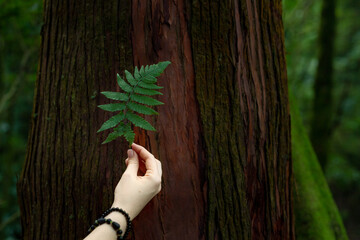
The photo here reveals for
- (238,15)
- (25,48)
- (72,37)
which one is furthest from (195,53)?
(25,48)

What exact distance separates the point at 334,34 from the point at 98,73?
5084 mm

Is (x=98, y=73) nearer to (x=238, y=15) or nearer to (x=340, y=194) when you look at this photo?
(x=238, y=15)

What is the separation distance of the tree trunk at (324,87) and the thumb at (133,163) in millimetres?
4673

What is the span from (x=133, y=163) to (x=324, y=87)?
4931 mm

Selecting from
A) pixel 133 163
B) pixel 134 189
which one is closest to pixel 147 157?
pixel 133 163

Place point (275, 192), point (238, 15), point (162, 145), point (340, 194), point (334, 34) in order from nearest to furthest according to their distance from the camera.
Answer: point (162, 145), point (238, 15), point (275, 192), point (334, 34), point (340, 194)

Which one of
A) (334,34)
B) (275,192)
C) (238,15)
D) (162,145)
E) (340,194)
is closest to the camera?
(162,145)

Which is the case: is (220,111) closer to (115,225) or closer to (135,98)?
(135,98)

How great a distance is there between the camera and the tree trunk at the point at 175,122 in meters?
1.69

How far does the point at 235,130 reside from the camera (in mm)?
1782

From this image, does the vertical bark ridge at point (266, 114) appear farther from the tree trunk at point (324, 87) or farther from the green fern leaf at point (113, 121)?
the tree trunk at point (324, 87)

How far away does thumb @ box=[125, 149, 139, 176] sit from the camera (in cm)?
138

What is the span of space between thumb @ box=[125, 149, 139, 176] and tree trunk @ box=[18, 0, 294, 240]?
0.20 metres

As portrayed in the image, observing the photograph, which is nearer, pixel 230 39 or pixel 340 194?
pixel 230 39
